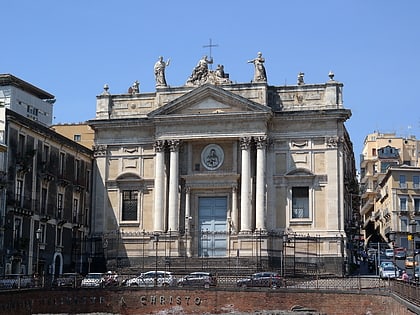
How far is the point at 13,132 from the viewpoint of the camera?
59.1m

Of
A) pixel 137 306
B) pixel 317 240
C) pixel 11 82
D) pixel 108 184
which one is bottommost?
pixel 137 306

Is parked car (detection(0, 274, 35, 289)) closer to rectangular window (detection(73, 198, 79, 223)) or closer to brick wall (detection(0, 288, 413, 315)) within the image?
brick wall (detection(0, 288, 413, 315))

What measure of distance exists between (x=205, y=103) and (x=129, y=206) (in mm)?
11383

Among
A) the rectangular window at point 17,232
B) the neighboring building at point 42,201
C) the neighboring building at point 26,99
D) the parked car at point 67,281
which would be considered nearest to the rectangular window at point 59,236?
the neighboring building at point 42,201

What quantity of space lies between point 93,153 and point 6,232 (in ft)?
51.6

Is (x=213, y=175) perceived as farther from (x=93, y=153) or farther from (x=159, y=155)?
(x=93, y=153)

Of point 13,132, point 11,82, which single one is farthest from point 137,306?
point 11,82

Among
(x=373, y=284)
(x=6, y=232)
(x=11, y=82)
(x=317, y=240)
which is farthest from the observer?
(x=11, y=82)

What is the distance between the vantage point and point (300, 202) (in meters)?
66.0

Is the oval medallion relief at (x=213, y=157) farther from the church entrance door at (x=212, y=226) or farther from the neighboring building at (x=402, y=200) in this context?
the neighboring building at (x=402, y=200)

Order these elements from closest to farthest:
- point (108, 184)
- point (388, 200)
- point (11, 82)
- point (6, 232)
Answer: point (6, 232), point (108, 184), point (11, 82), point (388, 200)

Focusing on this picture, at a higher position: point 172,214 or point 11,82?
point 11,82

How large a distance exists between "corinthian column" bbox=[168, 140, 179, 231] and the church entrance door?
2618mm

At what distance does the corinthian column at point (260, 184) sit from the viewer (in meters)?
64.8
